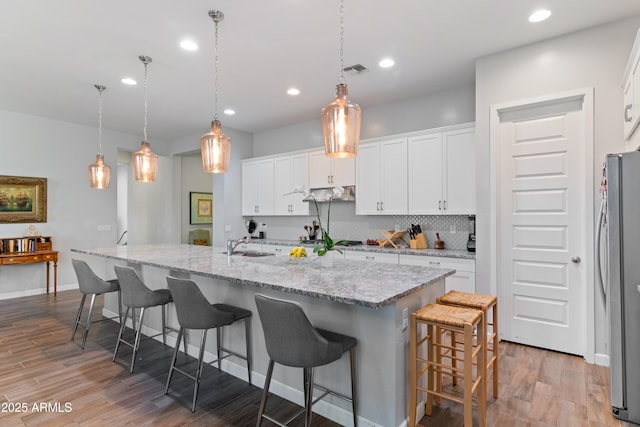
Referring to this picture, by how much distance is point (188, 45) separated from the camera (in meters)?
3.36

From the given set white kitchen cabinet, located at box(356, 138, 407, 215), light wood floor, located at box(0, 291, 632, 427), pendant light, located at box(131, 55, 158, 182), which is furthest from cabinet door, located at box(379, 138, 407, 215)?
pendant light, located at box(131, 55, 158, 182)

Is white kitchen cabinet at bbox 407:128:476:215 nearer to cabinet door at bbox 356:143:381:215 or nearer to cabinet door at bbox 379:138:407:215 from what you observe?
cabinet door at bbox 379:138:407:215

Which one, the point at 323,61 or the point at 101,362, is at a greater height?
the point at 323,61

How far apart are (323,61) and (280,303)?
2.83 metres

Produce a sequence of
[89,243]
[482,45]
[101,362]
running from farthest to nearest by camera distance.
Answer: [89,243], [482,45], [101,362]

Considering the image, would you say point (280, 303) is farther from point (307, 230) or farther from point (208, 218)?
point (208, 218)

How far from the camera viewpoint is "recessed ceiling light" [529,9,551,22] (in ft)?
9.22

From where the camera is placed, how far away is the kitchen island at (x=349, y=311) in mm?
1977

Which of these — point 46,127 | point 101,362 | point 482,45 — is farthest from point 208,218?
point 482,45

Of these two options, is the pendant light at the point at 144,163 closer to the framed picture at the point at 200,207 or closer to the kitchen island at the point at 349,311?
the kitchen island at the point at 349,311

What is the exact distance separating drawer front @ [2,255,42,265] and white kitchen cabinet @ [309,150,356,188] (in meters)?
4.41

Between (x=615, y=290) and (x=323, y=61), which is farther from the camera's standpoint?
(x=323, y=61)

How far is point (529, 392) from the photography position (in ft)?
8.44

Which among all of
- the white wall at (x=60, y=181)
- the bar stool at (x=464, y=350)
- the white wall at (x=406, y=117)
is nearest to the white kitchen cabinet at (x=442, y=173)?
the white wall at (x=406, y=117)
